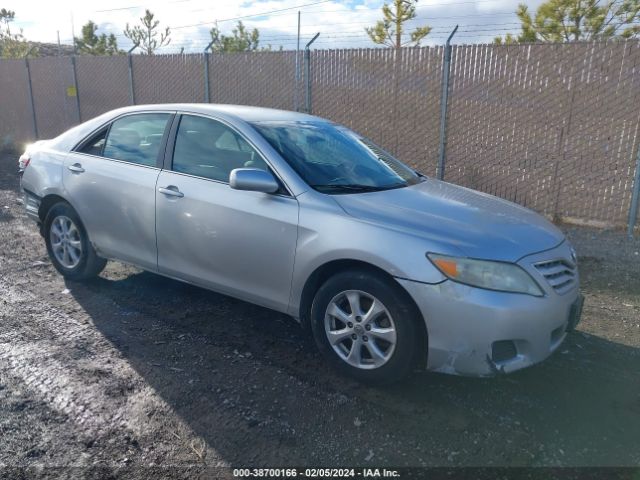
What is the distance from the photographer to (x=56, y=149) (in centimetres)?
525

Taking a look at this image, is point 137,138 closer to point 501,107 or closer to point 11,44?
point 501,107

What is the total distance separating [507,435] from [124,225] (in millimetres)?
3232

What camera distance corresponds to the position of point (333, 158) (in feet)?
14.0

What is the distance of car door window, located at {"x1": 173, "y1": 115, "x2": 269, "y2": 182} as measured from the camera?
4086 mm

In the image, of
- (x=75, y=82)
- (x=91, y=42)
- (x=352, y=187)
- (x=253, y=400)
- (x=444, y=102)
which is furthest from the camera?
(x=91, y=42)

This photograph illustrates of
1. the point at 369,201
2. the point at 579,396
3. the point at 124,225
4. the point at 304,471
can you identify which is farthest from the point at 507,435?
the point at 124,225

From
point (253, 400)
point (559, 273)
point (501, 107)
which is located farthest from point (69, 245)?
point (501, 107)

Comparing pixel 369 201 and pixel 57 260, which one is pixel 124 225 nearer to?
pixel 57 260

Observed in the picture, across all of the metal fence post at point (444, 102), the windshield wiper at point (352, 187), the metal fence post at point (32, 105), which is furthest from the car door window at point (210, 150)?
the metal fence post at point (32, 105)

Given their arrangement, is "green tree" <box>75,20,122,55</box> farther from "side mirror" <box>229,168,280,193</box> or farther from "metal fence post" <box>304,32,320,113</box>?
"side mirror" <box>229,168,280,193</box>

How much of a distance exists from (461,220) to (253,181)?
133cm

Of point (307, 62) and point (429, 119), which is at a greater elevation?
point (307, 62)

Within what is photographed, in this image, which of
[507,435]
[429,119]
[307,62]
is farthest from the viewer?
[307,62]

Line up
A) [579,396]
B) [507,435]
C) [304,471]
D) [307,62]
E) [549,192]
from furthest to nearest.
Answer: [307,62] < [549,192] < [579,396] < [507,435] < [304,471]
